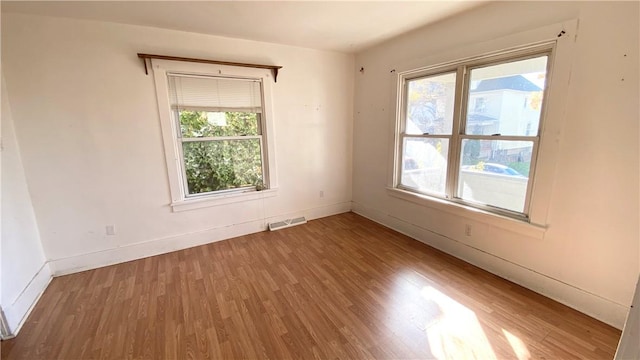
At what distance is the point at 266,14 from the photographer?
7.77 ft

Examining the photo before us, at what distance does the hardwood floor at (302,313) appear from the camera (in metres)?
1.67

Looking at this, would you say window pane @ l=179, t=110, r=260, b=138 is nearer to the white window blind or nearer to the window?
the white window blind

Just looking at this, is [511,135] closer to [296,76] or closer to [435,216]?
[435,216]

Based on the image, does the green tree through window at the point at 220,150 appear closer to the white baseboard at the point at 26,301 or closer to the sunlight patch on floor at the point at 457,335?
the white baseboard at the point at 26,301

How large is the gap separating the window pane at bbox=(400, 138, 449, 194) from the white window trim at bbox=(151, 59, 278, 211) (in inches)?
69.0

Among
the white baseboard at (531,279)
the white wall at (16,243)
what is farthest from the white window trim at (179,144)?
the white baseboard at (531,279)

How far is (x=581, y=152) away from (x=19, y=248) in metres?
4.34

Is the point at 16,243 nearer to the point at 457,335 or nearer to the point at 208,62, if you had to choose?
the point at 208,62

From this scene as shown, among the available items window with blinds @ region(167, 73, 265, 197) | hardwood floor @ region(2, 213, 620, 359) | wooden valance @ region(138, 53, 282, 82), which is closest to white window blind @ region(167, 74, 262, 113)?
window with blinds @ region(167, 73, 265, 197)

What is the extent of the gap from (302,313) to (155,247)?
1981 millimetres

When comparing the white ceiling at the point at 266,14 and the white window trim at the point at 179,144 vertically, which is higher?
the white ceiling at the point at 266,14

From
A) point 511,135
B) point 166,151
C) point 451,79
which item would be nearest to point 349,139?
point 451,79

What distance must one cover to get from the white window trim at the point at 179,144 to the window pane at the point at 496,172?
7.52 ft

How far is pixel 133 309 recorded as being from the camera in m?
2.06
